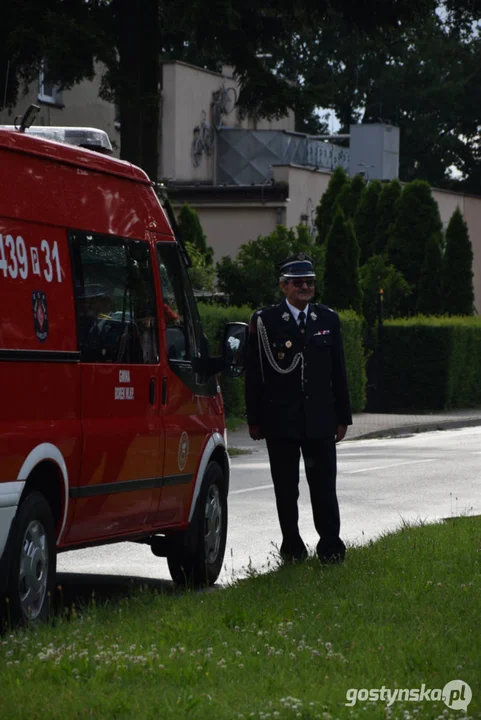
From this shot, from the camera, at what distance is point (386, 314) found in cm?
4284

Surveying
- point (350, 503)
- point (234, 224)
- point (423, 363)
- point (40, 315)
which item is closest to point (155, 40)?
point (350, 503)

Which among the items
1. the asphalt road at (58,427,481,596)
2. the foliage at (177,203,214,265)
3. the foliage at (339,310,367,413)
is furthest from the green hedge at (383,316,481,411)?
the asphalt road at (58,427,481,596)

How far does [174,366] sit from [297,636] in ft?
9.04

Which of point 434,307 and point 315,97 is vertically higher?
point 315,97

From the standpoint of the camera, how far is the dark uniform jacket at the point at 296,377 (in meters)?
9.91

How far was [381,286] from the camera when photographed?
41.7 m

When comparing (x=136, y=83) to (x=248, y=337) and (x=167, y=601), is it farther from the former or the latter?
(x=167, y=601)

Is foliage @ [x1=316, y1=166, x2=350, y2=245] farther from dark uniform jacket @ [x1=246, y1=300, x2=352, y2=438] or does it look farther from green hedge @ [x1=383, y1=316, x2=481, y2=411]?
dark uniform jacket @ [x1=246, y1=300, x2=352, y2=438]

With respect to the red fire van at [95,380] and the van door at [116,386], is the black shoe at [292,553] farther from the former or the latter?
the van door at [116,386]

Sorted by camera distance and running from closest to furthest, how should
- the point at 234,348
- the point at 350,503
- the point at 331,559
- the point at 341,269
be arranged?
the point at 234,348 → the point at 331,559 → the point at 350,503 → the point at 341,269

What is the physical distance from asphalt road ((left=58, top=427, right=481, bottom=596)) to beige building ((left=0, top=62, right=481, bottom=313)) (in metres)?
19.9

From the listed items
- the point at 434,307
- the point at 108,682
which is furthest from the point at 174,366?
the point at 434,307

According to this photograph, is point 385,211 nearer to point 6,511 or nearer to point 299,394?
point 299,394

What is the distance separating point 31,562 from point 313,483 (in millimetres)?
2625
